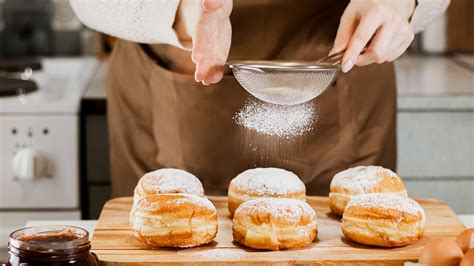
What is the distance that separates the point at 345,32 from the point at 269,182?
283mm

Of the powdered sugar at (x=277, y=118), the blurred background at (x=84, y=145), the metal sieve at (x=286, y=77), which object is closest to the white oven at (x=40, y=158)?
the blurred background at (x=84, y=145)

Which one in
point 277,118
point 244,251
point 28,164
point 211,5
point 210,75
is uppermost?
point 211,5

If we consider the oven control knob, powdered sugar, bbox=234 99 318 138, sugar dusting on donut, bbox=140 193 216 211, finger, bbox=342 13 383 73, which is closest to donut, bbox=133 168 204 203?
sugar dusting on donut, bbox=140 193 216 211

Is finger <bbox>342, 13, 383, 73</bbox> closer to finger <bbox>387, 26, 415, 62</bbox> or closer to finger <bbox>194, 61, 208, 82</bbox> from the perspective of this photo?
finger <bbox>387, 26, 415, 62</bbox>

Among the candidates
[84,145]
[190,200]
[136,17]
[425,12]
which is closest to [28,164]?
[84,145]

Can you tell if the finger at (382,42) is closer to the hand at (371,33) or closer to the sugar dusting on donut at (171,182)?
the hand at (371,33)

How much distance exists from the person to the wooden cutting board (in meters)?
0.31

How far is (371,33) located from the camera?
139 centimetres

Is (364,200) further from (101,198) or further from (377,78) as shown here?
(101,198)

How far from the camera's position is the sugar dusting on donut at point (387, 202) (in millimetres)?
1315

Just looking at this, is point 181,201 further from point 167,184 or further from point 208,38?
point 208,38

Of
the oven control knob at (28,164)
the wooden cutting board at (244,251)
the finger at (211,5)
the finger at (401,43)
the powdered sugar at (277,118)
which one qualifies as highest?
the finger at (211,5)

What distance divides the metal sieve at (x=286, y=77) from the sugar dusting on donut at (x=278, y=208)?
184mm

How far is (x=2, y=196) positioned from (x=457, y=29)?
1.56 meters
